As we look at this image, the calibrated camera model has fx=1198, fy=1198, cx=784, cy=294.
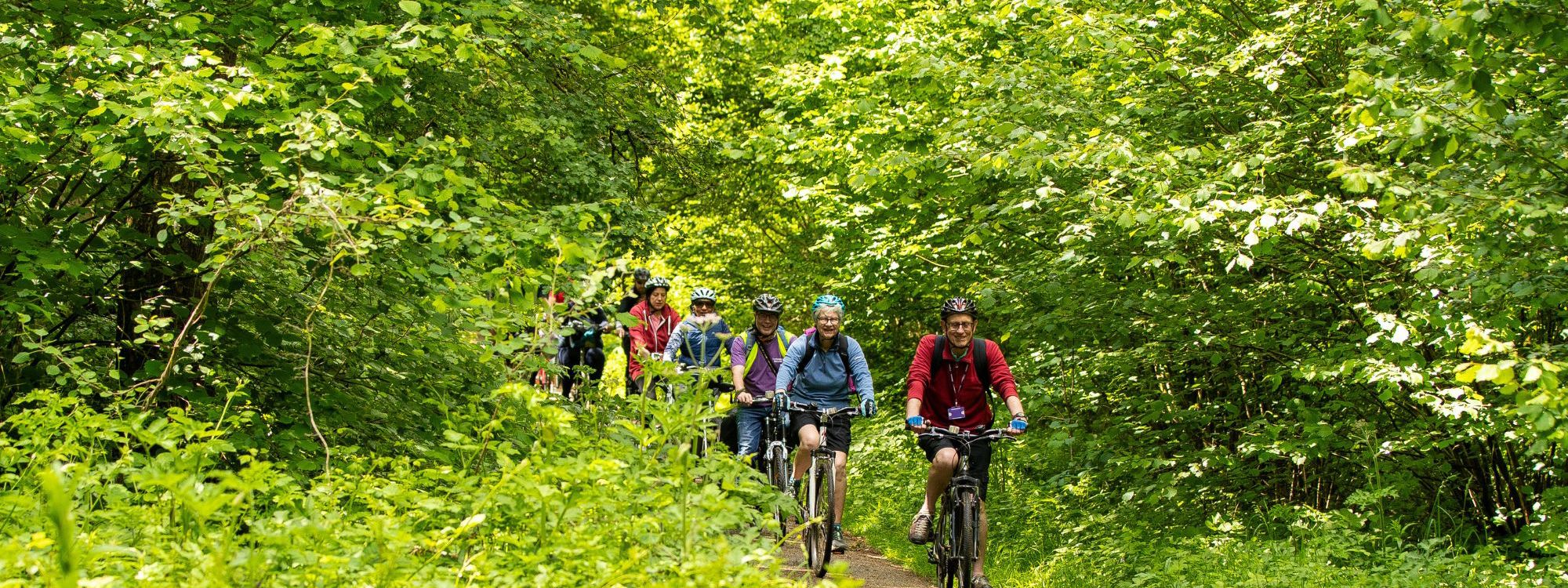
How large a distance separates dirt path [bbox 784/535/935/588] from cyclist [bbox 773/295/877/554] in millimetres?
465

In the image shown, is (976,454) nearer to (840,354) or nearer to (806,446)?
(806,446)

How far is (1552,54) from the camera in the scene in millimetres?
5738

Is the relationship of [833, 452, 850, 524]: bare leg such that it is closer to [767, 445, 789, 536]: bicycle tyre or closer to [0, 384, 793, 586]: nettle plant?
[767, 445, 789, 536]: bicycle tyre

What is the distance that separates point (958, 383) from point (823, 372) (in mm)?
1121

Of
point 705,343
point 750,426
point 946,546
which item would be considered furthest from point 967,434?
point 705,343

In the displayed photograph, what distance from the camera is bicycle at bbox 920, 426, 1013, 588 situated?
22.9ft

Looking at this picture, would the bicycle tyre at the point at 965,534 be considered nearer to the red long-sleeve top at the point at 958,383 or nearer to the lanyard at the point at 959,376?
the red long-sleeve top at the point at 958,383

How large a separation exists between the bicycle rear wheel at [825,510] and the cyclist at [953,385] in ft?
2.06

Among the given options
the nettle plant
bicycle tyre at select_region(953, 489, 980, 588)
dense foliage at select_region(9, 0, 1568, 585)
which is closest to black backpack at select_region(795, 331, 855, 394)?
bicycle tyre at select_region(953, 489, 980, 588)

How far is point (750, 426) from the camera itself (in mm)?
9305

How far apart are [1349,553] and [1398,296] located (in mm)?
1833

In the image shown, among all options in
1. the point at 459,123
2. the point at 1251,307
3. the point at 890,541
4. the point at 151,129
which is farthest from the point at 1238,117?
the point at 151,129

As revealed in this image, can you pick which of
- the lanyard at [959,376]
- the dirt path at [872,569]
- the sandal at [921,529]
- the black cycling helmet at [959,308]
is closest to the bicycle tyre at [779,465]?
the dirt path at [872,569]

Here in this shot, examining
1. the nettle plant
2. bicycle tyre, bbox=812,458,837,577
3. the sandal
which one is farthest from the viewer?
bicycle tyre, bbox=812,458,837,577
